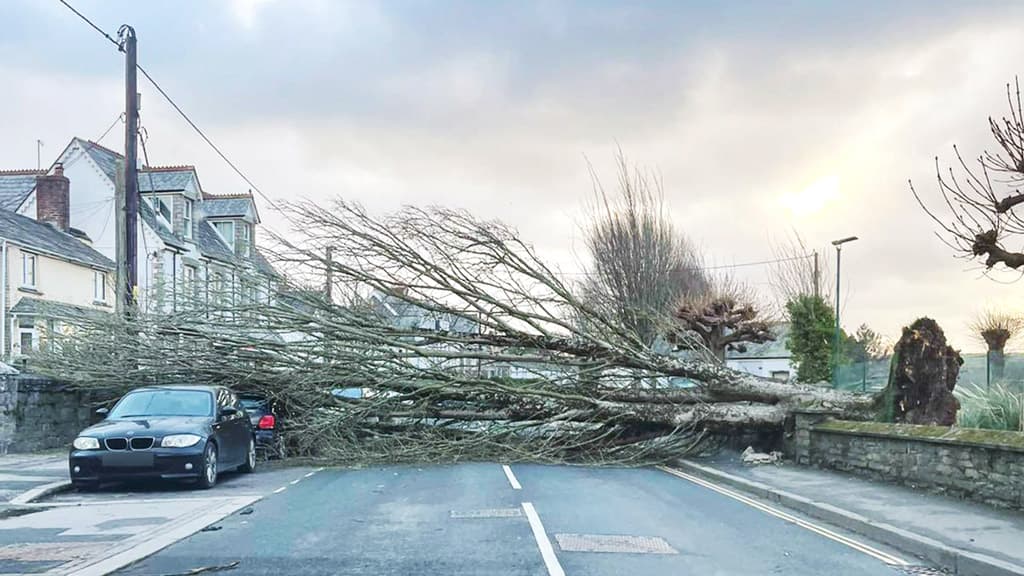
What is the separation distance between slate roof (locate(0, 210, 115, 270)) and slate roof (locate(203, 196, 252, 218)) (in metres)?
8.20

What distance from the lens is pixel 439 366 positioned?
17016mm

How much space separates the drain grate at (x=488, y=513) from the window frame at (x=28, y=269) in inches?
942

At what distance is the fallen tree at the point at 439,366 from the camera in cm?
1670

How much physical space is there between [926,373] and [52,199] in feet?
101

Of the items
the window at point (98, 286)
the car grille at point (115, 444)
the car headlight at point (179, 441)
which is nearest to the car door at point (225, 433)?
the car headlight at point (179, 441)

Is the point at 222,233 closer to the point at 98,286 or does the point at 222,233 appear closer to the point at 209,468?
the point at 98,286

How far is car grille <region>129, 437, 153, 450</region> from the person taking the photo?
1265 cm

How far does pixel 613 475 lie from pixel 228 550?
865 centimetres

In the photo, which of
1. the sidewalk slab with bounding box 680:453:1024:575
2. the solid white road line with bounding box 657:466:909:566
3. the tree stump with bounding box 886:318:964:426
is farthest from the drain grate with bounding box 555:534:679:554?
the tree stump with bounding box 886:318:964:426

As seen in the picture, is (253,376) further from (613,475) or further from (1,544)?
(1,544)

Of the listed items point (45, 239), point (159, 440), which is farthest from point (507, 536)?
point (45, 239)

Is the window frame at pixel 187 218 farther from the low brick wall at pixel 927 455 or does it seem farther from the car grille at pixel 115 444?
the low brick wall at pixel 927 455

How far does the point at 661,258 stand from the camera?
3469 centimetres

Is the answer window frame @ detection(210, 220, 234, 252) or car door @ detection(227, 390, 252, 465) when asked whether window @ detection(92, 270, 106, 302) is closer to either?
window frame @ detection(210, 220, 234, 252)
